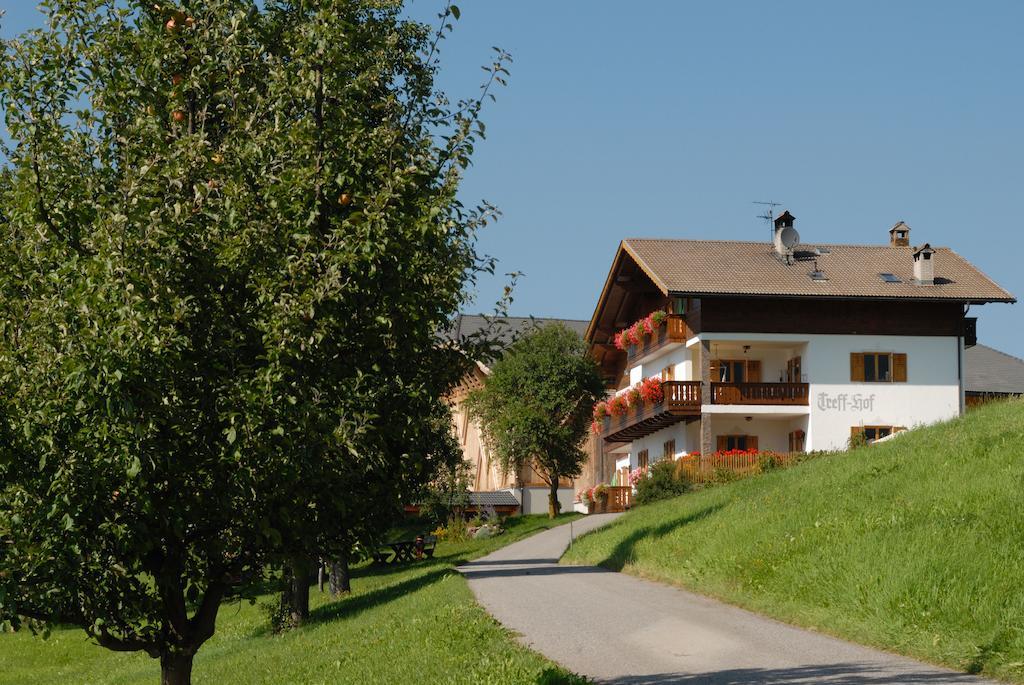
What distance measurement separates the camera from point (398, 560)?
42312 millimetres

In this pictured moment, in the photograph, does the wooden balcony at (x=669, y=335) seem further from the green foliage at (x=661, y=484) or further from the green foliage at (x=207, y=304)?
the green foliage at (x=207, y=304)

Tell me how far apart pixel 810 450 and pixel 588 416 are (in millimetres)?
13090

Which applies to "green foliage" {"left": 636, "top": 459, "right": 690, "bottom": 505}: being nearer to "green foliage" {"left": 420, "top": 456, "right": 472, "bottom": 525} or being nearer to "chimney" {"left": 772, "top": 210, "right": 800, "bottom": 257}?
"green foliage" {"left": 420, "top": 456, "right": 472, "bottom": 525}

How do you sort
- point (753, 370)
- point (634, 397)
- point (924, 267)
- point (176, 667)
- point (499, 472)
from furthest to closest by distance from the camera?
point (499, 472) → point (634, 397) → point (753, 370) → point (924, 267) → point (176, 667)

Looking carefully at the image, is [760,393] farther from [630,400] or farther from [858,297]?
[630,400]

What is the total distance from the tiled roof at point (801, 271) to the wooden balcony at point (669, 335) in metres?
2.07

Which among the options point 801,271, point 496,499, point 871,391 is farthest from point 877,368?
point 496,499

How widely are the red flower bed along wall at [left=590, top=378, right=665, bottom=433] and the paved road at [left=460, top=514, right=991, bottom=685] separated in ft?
74.3

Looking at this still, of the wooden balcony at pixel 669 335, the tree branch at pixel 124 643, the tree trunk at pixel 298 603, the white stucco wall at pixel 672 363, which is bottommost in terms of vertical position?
the tree trunk at pixel 298 603

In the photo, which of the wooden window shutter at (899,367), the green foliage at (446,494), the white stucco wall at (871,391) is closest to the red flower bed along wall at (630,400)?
the white stucco wall at (871,391)

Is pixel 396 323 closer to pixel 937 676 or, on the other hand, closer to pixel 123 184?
pixel 123 184

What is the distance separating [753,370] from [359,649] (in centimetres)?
3321

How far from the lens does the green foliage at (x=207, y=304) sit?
28.5 ft

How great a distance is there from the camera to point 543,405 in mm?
55531
